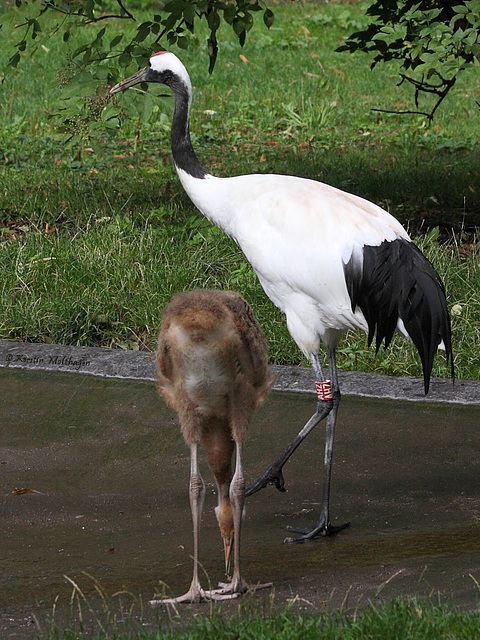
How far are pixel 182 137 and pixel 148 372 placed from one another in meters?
1.20

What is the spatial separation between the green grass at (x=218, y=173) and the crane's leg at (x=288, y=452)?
126cm

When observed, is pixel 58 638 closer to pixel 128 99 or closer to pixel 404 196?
pixel 128 99

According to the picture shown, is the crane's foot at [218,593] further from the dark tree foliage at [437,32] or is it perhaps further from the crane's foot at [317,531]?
the dark tree foliage at [437,32]

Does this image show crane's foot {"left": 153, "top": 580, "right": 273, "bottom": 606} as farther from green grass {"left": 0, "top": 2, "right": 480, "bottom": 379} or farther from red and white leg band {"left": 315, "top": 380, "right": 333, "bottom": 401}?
green grass {"left": 0, "top": 2, "right": 480, "bottom": 379}

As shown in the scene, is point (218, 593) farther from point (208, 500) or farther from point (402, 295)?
point (402, 295)

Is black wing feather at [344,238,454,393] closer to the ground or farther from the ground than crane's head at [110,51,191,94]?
closer to the ground

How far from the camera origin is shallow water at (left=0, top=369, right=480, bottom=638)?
3191 mm

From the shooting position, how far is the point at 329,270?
412 centimetres

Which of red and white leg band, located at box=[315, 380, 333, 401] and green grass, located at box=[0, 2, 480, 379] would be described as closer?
red and white leg band, located at box=[315, 380, 333, 401]

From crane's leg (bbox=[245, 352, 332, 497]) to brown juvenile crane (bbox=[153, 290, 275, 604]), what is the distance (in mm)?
622

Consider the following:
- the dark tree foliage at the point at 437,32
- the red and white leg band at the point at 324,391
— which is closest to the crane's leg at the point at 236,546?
the red and white leg band at the point at 324,391

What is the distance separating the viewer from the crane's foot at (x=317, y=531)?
3.67m

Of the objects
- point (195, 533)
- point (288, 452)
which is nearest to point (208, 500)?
point (288, 452)

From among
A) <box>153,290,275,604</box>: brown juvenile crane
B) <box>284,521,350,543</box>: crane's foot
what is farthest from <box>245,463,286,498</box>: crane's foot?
<box>153,290,275,604</box>: brown juvenile crane
